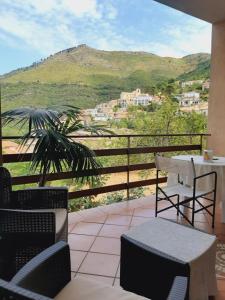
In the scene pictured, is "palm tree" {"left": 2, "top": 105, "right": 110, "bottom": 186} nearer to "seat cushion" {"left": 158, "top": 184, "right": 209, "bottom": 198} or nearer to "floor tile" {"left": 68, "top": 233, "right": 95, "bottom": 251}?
"floor tile" {"left": 68, "top": 233, "right": 95, "bottom": 251}

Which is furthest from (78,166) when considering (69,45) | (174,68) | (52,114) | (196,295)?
(174,68)

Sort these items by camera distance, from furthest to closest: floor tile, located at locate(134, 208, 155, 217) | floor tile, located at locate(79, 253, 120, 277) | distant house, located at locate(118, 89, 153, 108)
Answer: distant house, located at locate(118, 89, 153, 108)
floor tile, located at locate(134, 208, 155, 217)
floor tile, located at locate(79, 253, 120, 277)

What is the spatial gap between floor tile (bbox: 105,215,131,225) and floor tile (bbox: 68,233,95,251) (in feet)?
1.48

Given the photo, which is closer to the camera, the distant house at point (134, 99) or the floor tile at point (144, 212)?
the floor tile at point (144, 212)

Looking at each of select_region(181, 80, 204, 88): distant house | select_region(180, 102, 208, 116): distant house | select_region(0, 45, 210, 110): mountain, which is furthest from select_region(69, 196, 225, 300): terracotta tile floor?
select_region(181, 80, 204, 88): distant house

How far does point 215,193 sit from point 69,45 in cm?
482

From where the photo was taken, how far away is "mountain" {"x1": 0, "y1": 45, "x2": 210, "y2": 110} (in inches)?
208

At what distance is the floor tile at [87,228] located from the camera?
2.94 metres

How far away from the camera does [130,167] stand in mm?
4074

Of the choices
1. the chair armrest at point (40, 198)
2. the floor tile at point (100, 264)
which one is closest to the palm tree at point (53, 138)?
the chair armrest at point (40, 198)

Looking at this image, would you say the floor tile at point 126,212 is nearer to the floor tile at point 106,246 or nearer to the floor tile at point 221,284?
the floor tile at point 106,246

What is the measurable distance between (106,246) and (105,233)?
28 cm

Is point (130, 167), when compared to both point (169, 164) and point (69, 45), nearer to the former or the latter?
point (169, 164)

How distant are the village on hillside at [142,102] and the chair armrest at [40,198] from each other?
3.30m
